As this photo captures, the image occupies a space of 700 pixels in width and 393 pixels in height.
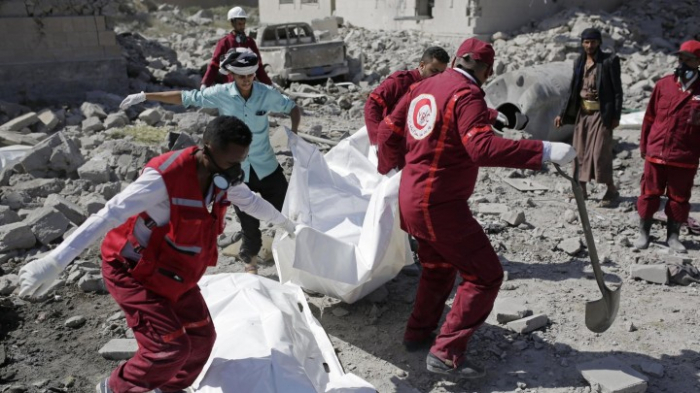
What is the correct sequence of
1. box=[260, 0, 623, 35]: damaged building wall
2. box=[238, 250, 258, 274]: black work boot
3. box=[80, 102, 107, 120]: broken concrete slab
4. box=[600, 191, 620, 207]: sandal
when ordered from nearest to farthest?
box=[238, 250, 258, 274]: black work boot < box=[600, 191, 620, 207]: sandal < box=[80, 102, 107, 120]: broken concrete slab < box=[260, 0, 623, 35]: damaged building wall

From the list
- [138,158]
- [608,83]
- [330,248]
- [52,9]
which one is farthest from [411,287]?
[52,9]

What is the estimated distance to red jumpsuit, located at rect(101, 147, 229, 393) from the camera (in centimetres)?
289

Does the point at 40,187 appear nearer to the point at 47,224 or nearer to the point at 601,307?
the point at 47,224

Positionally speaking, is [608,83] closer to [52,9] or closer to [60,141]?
[60,141]

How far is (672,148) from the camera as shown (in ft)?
17.5

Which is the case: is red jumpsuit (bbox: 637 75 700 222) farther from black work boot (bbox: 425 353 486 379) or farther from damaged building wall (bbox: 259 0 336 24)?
damaged building wall (bbox: 259 0 336 24)

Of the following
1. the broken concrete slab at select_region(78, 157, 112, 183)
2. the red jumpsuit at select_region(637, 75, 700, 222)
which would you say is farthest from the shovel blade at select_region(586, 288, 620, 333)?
the broken concrete slab at select_region(78, 157, 112, 183)

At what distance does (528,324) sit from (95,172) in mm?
4739

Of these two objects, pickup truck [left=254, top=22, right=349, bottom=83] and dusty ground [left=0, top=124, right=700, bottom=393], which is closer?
dusty ground [left=0, top=124, right=700, bottom=393]

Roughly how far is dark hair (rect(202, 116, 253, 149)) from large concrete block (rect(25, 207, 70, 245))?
10.5 ft

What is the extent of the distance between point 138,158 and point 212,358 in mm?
4419

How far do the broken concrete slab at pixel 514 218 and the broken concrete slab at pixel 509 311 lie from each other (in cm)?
157

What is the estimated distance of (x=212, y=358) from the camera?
3.44 m

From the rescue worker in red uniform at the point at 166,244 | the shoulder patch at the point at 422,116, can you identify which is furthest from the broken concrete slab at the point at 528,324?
the rescue worker in red uniform at the point at 166,244
